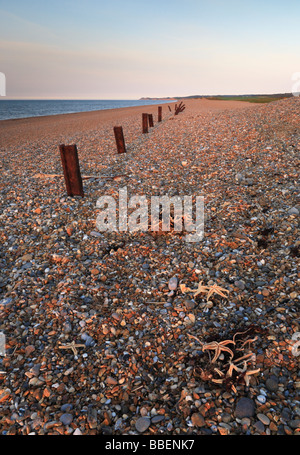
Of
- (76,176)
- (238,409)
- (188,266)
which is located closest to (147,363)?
(238,409)

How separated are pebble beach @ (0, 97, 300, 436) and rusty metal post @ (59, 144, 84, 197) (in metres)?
0.43

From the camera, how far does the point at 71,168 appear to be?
7926mm

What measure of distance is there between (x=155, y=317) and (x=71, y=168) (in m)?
5.48

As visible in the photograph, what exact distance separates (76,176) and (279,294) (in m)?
6.41

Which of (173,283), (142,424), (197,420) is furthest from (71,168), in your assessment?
(197,420)

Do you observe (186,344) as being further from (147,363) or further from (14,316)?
(14,316)

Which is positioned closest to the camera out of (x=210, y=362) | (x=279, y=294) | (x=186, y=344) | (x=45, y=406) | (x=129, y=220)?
(x=45, y=406)

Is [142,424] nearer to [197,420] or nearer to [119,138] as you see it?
[197,420]

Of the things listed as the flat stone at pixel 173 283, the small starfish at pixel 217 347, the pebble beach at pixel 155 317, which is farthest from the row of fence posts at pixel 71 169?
the small starfish at pixel 217 347

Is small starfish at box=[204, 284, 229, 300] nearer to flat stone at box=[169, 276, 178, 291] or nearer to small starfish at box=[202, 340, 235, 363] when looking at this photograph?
flat stone at box=[169, 276, 178, 291]

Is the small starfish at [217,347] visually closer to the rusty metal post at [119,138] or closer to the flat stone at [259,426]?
the flat stone at [259,426]

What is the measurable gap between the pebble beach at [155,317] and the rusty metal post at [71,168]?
1.40 ft

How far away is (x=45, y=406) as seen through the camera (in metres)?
3.23
